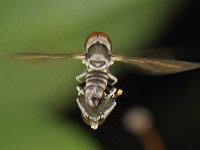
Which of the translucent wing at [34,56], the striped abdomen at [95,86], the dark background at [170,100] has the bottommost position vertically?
the striped abdomen at [95,86]

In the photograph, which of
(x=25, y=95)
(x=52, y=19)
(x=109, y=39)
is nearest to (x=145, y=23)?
(x=109, y=39)

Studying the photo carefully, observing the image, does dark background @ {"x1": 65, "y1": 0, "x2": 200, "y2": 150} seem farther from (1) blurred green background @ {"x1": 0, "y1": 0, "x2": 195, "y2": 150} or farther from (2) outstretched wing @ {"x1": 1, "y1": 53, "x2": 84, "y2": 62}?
(2) outstretched wing @ {"x1": 1, "y1": 53, "x2": 84, "y2": 62}

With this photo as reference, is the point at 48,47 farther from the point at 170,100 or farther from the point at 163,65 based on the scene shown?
the point at 170,100

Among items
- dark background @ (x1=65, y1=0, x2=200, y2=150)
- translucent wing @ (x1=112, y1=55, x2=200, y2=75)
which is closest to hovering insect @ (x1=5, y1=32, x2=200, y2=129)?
translucent wing @ (x1=112, y1=55, x2=200, y2=75)

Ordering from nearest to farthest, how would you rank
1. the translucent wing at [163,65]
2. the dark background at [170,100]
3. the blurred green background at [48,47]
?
the translucent wing at [163,65]
the blurred green background at [48,47]
the dark background at [170,100]

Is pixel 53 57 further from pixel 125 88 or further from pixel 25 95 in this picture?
pixel 125 88

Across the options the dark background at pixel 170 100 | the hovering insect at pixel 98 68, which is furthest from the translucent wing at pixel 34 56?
the dark background at pixel 170 100

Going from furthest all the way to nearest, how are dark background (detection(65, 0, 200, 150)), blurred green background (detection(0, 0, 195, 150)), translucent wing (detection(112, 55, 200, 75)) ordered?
dark background (detection(65, 0, 200, 150)) < blurred green background (detection(0, 0, 195, 150)) < translucent wing (detection(112, 55, 200, 75))

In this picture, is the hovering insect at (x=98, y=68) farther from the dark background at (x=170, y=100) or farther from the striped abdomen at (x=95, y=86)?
the dark background at (x=170, y=100)
